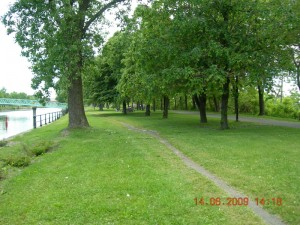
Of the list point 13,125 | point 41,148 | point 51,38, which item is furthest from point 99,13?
point 13,125

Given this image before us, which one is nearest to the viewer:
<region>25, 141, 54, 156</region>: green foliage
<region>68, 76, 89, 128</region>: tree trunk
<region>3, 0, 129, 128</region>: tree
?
<region>25, 141, 54, 156</region>: green foliage

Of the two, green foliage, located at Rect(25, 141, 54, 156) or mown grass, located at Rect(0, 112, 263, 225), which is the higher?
green foliage, located at Rect(25, 141, 54, 156)

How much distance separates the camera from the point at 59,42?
48.3ft

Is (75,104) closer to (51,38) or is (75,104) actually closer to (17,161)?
(51,38)

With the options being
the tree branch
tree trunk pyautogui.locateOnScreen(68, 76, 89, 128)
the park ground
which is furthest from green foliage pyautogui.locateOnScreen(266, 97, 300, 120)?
the park ground

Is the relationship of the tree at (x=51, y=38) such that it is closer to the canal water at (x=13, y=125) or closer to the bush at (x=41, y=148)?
the bush at (x=41, y=148)

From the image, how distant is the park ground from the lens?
4.92 metres

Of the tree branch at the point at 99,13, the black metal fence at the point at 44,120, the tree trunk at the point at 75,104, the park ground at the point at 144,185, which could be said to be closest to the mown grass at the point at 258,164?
the park ground at the point at 144,185

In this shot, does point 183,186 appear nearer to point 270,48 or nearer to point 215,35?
point 215,35

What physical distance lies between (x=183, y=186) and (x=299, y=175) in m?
2.83
